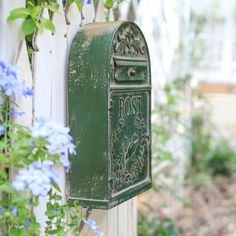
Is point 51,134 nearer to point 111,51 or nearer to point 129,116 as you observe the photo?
point 111,51

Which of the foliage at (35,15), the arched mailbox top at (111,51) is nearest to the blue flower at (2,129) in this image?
the foliage at (35,15)

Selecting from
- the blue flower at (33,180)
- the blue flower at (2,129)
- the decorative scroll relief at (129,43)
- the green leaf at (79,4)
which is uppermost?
the green leaf at (79,4)

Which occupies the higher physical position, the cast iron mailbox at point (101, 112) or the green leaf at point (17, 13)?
the green leaf at point (17, 13)

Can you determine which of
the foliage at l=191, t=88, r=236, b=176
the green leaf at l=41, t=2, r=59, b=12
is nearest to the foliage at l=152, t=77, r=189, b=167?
the foliage at l=191, t=88, r=236, b=176

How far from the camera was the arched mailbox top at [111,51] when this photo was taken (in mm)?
1866

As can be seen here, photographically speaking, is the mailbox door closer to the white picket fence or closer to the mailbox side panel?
the mailbox side panel

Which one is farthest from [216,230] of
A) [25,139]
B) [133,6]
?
[25,139]

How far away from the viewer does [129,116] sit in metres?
2.08

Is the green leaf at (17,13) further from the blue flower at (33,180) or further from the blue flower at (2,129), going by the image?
the blue flower at (33,180)

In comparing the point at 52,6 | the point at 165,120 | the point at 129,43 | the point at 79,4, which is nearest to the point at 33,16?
the point at 52,6

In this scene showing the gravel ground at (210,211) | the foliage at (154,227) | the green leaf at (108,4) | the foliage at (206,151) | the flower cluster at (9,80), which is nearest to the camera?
the flower cluster at (9,80)

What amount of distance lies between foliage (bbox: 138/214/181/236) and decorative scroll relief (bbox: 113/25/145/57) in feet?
6.50

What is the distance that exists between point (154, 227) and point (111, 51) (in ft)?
7.67

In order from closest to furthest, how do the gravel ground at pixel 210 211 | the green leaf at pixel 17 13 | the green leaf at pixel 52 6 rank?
the green leaf at pixel 17 13 < the green leaf at pixel 52 6 < the gravel ground at pixel 210 211
